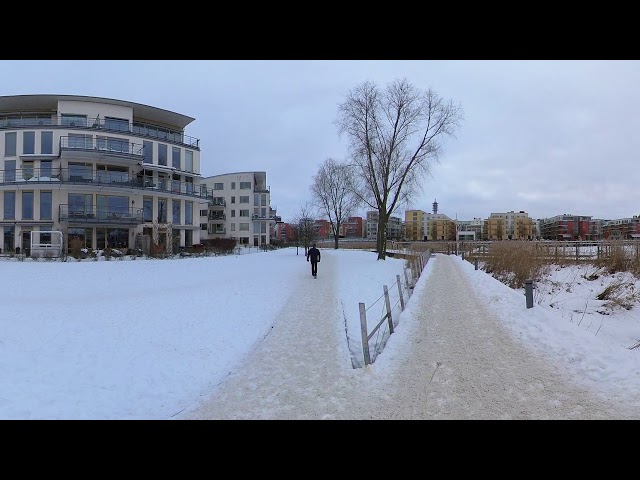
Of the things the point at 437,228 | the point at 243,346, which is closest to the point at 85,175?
the point at 243,346

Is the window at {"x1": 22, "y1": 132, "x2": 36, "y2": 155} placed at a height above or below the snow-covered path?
above

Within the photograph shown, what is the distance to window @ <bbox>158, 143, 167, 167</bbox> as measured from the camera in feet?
145

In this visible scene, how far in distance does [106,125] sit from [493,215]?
17601cm

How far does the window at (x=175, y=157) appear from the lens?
149 ft

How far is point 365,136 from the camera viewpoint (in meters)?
32.3

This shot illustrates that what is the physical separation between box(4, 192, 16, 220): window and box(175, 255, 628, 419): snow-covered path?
4150 centimetres

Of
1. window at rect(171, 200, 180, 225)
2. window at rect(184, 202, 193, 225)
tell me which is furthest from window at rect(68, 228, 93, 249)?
window at rect(184, 202, 193, 225)

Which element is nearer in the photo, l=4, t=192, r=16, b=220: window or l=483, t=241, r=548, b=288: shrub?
l=483, t=241, r=548, b=288: shrub

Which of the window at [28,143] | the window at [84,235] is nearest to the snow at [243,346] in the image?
the window at [84,235]

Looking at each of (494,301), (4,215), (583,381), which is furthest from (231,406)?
(4,215)

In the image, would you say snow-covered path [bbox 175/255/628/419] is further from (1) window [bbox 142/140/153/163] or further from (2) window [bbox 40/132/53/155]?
(2) window [bbox 40/132/53/155]

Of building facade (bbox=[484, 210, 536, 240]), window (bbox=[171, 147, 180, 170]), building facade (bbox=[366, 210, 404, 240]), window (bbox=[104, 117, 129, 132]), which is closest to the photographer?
window (bbox=[104, 117, 129, 132])

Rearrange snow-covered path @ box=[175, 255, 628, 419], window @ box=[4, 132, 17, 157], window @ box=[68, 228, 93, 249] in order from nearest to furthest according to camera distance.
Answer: snow-covered path @ box=[175, 255, 628, 419] → window @ box=[68, 228, 93, 249] → window @ box=[4, 132, 17, 157]

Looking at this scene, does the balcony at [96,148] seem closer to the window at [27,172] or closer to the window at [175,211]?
the window at [27,172]
